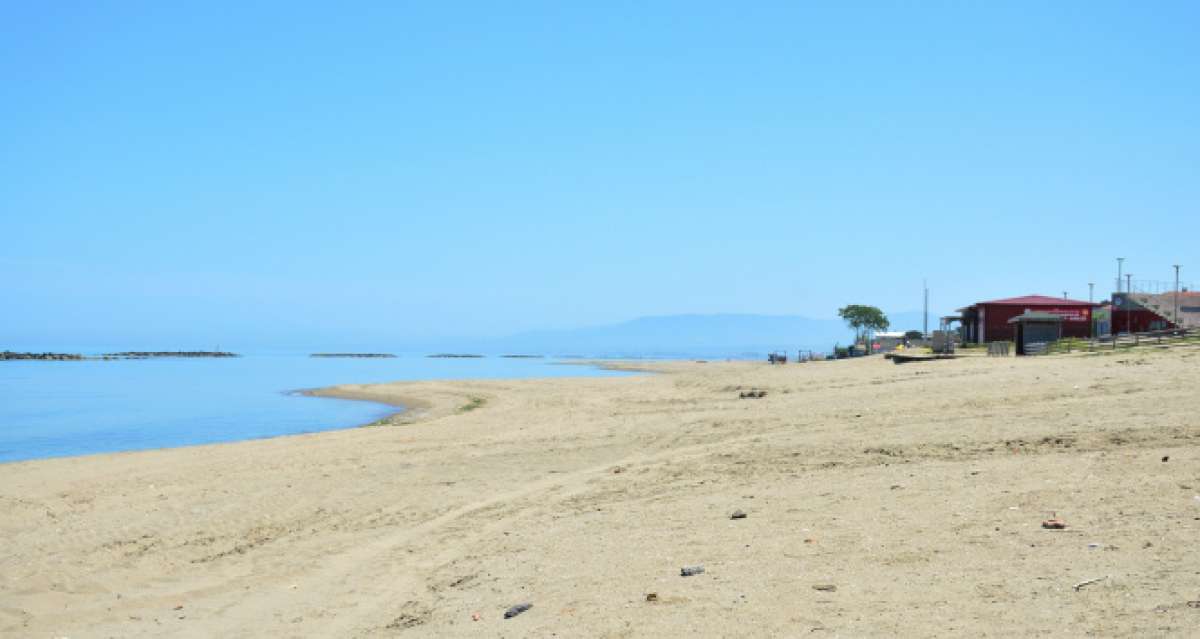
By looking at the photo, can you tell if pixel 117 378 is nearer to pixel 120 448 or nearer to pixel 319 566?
pixel 120 448

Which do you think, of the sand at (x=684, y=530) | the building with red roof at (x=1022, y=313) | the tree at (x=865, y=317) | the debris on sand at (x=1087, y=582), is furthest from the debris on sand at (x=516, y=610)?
the tree at (x=865, y=317)

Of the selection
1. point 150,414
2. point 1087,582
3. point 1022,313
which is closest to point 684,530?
point 1087,582

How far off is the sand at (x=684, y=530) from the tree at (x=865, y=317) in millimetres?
95466

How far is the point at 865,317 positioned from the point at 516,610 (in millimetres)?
111715

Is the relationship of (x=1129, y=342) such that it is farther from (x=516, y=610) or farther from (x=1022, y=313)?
(x=516, y=610)

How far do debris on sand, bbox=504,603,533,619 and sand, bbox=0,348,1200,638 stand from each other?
89mm

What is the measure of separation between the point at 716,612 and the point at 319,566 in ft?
19.2

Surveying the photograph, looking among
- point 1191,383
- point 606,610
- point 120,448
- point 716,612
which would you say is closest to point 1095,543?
point 716,612

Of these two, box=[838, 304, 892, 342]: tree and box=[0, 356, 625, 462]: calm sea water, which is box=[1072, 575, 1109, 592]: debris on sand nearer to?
box=[0, 356, 625, 462]: calm sea water

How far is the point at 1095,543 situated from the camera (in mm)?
7527

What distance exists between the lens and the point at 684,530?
995cm

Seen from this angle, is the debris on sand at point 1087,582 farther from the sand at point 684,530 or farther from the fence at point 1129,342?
the fence at point 1129,342

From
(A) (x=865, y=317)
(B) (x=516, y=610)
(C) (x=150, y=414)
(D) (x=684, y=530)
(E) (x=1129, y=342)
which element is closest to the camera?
(B) (x=516, y=610)

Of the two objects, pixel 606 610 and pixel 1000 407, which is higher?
pixel 1000 407
